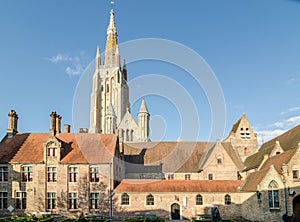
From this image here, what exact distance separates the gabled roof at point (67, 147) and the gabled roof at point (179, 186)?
Answer: 3912 mm

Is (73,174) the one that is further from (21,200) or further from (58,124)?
(58,124)

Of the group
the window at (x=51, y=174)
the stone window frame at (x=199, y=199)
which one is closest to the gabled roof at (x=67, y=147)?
the window at (x=51, y=174)

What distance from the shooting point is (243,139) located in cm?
5534

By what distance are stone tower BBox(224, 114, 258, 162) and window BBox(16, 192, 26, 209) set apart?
33839 millimetres

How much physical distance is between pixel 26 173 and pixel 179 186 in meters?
17.8

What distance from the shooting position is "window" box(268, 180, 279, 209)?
3109 cm

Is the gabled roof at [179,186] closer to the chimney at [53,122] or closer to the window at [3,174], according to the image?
the chimney at [53,122]

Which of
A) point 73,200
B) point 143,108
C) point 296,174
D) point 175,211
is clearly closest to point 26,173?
point 73,200

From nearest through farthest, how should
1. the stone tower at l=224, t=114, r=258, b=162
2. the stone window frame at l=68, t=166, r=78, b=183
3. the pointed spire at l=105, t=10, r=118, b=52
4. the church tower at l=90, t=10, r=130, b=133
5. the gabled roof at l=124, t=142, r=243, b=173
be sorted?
the stone window frame at l=68, t=166, r=78, b=183, the gabled roof at l=124, t=142, r=243, b=173, the stone tower at l=224, t=114, r=258, b=162, the church tower at l=90, t=10, r=130, b=133, the pointed spire at l=105, t=10, r=118, b=52

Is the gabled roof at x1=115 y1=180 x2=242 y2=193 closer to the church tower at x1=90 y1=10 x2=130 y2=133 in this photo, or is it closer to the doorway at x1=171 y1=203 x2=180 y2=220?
the doorway at x1=171 y1=203 x2=180 y2=220

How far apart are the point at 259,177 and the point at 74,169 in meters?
20.5

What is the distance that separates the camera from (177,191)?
121 ft

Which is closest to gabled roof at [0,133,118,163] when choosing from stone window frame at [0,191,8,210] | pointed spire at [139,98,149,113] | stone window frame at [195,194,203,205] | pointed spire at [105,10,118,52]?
stone window frame at [0,191,8,210]

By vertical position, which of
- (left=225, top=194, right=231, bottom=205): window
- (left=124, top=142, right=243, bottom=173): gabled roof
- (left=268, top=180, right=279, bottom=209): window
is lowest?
(left=225, top=194, right=231, bottom=205): window
